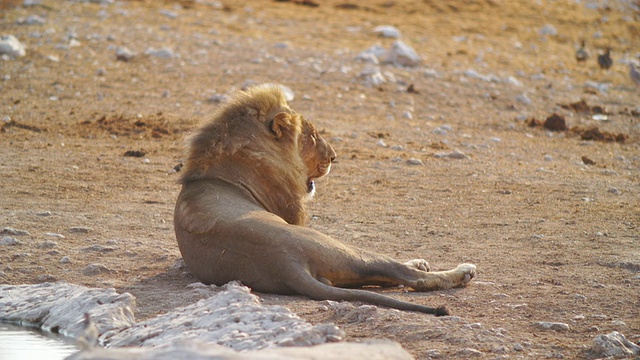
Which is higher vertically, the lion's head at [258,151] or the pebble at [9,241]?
the lion's head at [258,151]

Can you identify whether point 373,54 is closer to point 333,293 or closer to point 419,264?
point 419,264

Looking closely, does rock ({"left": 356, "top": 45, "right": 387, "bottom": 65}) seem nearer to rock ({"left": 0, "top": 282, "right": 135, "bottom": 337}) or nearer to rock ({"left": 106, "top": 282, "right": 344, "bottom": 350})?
rock ({"left": 0, "top": 282, "right": 135, "bottom": 337})

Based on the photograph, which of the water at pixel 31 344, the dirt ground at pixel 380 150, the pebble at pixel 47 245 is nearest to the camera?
the water at pixel 31 344

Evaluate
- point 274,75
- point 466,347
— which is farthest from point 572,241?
point 274,75

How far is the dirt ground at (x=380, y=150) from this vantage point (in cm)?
578

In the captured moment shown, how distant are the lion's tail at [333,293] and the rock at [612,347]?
0.93 meters

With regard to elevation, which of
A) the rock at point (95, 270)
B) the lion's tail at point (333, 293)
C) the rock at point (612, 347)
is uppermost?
the rock at point (612, 347)

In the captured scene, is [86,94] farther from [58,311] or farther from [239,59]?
[58,311]

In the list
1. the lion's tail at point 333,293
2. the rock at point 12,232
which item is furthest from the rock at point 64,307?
the rock at point 12,232

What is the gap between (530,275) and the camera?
6.23m

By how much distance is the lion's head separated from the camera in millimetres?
6250

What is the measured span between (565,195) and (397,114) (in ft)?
11.9

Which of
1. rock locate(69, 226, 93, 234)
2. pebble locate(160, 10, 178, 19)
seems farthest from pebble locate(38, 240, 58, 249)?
pebble locate(160, 10, 178, 19)

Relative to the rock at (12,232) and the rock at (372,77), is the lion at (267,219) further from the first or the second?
the rock at (372,77)
